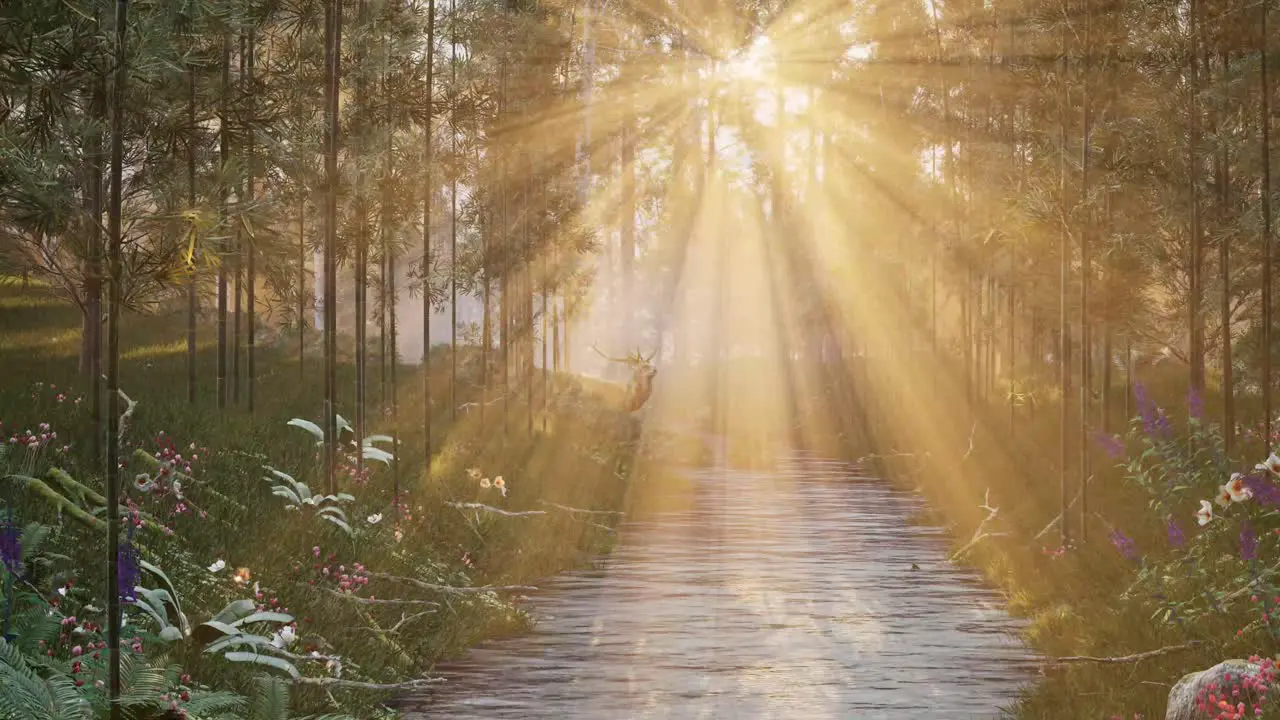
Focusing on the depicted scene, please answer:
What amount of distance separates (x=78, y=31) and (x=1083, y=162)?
12676 mm

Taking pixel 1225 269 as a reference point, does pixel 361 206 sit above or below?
above

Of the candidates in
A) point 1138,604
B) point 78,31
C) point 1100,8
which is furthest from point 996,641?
point 78,31

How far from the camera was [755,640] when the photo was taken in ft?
44.4

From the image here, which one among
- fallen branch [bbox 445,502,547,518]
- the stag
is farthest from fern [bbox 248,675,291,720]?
the stag

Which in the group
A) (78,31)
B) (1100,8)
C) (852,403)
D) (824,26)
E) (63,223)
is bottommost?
(852,403)

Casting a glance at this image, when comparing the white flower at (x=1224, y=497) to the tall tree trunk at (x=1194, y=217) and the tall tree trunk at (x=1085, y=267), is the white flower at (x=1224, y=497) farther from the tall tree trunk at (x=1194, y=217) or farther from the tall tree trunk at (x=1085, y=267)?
the tall tree trunk at (x=1194, y=217)

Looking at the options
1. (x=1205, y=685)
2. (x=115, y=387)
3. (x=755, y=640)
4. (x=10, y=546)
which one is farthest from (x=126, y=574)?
(x=755, y=640)

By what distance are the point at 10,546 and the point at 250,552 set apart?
3.91 metres

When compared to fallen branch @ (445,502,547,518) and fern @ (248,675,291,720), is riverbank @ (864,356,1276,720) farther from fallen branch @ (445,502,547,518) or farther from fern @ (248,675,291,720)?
fallen branch @ (445,502,547,518)

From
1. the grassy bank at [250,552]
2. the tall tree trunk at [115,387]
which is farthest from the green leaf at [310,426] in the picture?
the tall tree trunk at [115,387]

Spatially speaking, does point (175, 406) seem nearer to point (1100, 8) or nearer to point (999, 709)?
point (999, 709)

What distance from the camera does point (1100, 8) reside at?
17.6m

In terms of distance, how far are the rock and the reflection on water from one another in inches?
80.9

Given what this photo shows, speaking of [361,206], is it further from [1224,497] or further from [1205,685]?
[1205,685]
